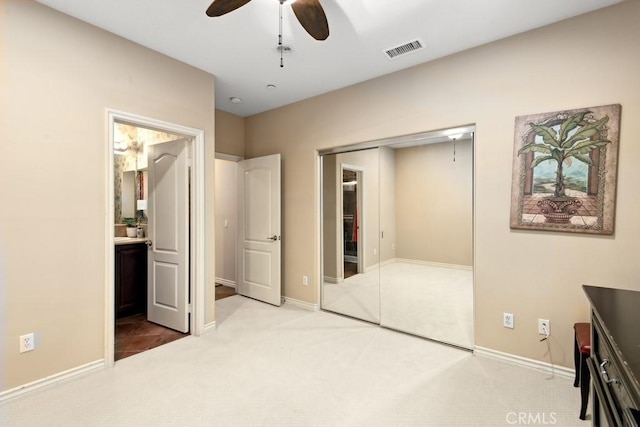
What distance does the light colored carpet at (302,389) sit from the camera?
1.90m

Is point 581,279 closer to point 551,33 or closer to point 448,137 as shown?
point 448,137

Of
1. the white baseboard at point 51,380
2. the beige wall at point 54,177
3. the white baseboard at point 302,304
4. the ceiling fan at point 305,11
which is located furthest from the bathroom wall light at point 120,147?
the ceiling fan at point 305,11

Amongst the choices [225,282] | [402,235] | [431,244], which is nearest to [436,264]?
[431,244]

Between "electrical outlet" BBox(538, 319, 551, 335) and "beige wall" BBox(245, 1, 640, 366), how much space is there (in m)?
0.04

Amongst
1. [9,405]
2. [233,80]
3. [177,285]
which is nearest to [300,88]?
[233,80]

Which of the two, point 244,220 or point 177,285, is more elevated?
point 244,220

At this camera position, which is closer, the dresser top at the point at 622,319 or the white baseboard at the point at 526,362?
the dresser top at the point at 622,319

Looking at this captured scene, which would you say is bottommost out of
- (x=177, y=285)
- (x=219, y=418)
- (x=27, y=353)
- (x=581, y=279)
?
(x=219, y=418)

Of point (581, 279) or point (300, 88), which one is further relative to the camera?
point (300, 88)

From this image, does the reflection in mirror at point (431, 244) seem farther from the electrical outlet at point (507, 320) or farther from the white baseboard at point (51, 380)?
the white baseboard at point (51, 380)

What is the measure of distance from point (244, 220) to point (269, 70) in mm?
2163

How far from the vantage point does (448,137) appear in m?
3.00

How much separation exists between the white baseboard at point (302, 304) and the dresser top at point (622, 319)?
285 centimetres

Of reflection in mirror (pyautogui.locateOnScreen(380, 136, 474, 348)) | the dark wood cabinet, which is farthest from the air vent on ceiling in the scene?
the dark wood cabinet
